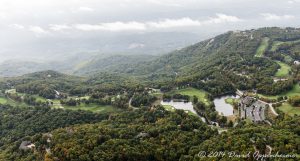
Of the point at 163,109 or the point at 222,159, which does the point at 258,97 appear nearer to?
the point at 163,109

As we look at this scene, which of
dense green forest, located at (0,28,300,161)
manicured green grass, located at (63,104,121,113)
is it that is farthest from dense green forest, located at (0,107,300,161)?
manicured green grass, located at (63,104,121,113)

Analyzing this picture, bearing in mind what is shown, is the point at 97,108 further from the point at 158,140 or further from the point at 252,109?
the point at 252,109

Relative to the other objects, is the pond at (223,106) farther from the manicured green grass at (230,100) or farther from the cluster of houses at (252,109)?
the cluster of houses at (252,109)

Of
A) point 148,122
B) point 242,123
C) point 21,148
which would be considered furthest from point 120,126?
point 242,123

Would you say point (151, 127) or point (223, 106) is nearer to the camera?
point (151, 127)

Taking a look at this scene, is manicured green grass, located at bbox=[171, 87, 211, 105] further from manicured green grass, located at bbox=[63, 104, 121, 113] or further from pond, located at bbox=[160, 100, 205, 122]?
manicured green grass, located at bbox=[63, 104, 121, 113]

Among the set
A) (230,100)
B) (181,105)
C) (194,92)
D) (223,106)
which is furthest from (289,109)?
(194,92)

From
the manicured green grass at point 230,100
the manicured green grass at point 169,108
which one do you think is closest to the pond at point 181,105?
the manicured green grass at point 169,108
